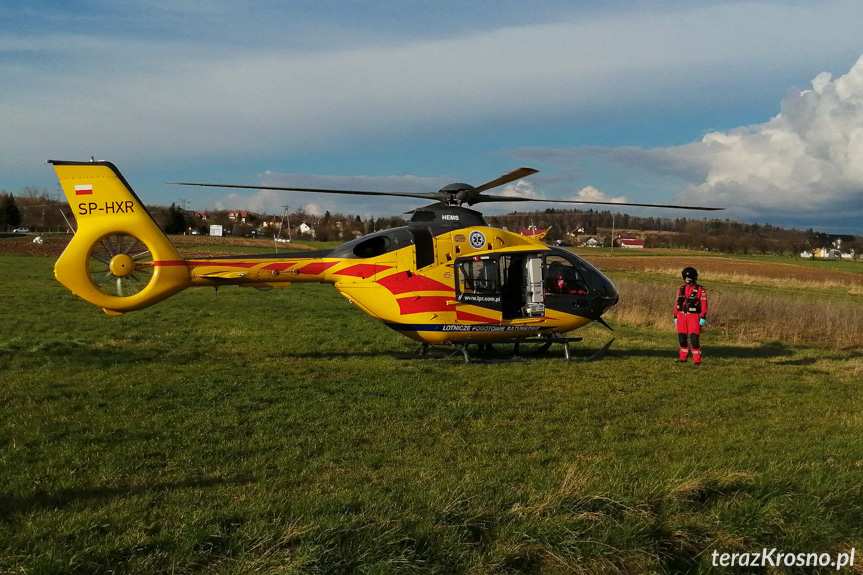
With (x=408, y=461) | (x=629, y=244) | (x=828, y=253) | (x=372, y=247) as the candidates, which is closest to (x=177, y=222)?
(x=629, y=244)

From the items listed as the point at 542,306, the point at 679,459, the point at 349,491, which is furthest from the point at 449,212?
the point at 349,491

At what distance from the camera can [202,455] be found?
7.01 m

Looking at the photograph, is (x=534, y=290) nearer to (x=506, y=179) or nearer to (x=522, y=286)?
(x=522, y=286)

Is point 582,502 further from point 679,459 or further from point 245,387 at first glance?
point 245,387

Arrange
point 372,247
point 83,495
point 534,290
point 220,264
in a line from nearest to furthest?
1. point 83,495
2. point 220,264
3. point 372,247
4. point 534,290

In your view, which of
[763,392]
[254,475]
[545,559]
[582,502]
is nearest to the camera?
[545,559]

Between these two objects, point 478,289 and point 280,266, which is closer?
point 280,266

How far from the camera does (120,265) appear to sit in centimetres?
1190

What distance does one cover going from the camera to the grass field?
4781 millimetres

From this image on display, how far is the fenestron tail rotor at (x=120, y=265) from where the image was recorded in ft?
38.8

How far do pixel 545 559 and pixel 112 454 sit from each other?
4.64 m

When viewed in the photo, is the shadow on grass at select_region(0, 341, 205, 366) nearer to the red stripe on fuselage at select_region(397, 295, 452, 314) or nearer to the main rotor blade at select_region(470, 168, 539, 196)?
the red stripe on fuselage at select_region(397, 295, 452, 314)

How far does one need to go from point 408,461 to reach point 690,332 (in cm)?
907

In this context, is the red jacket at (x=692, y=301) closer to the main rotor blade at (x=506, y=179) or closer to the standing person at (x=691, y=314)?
the standing person at (x=691, y=314)
